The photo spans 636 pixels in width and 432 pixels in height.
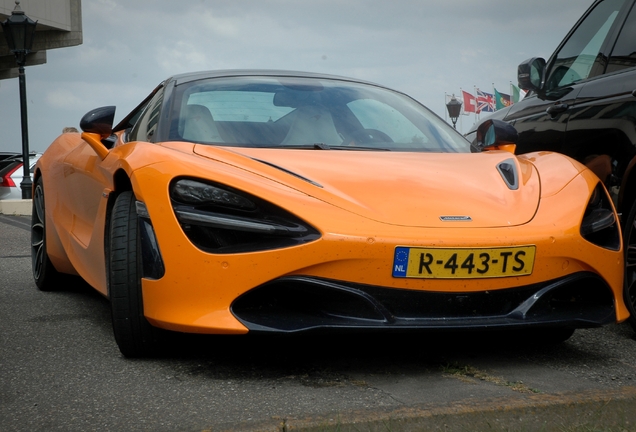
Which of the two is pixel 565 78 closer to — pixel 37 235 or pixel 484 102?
pixel 37 235

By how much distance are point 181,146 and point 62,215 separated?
1.55 metres

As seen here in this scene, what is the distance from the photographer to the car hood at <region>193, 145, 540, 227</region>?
3.06 meters

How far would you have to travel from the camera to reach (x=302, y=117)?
13.1 ft

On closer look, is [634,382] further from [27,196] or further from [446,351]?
[27,196]

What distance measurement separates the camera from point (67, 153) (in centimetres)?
488

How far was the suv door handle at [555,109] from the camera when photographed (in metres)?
4.76

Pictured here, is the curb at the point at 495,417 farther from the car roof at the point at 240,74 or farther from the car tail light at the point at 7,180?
the car tail light at the point at 7,180

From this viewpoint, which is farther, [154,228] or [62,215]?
[62,215]

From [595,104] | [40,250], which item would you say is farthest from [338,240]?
[40,250]

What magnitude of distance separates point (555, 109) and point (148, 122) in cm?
219

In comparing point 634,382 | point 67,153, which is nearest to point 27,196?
point 67,153

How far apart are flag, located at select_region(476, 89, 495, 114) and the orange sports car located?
40227 mm

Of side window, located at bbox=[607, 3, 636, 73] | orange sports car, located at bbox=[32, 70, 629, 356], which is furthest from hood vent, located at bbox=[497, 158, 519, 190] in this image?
side window, located at bbox=[607, 3, 636, 73]

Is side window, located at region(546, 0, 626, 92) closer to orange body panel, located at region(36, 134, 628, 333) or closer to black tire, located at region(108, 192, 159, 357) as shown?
orange body panel, located at region(36, 134, 628, 333)
